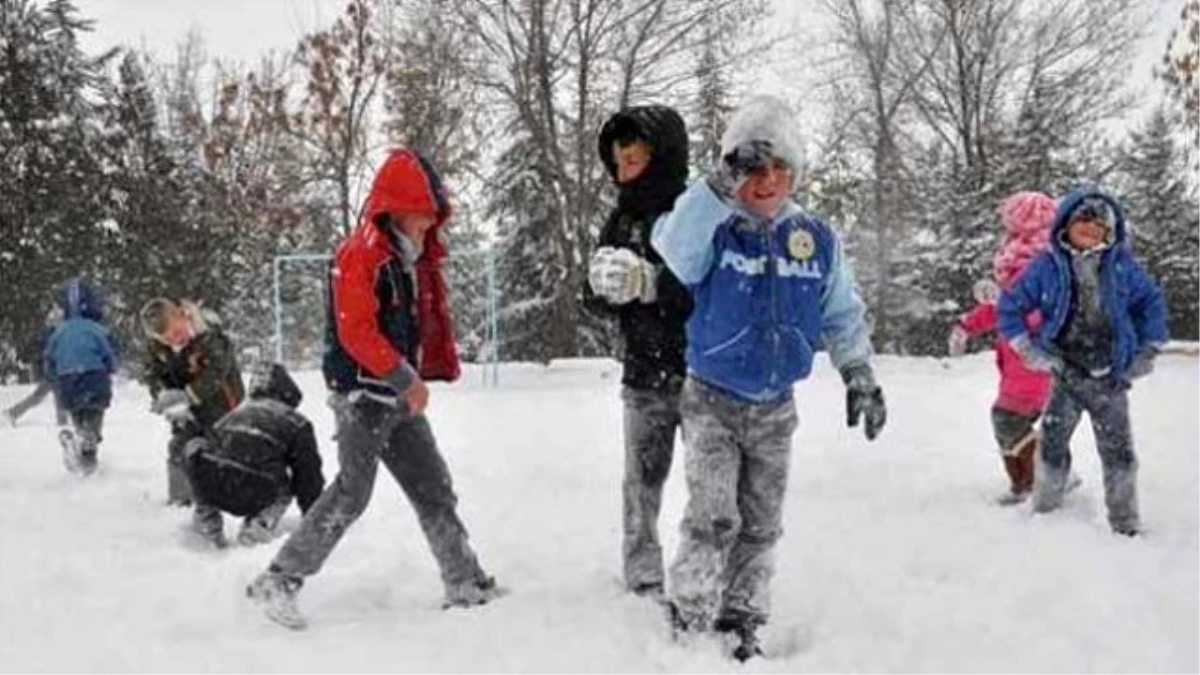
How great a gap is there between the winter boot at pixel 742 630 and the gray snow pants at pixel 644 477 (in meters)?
0.73

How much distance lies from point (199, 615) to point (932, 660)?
101 inches

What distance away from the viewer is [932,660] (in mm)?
3861

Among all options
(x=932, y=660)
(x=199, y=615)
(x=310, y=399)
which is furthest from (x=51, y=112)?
(x=932, y=660)

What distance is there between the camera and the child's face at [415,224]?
460 cm

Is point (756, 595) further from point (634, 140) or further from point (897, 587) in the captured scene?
point (634, 140)

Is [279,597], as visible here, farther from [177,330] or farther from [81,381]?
[81,381]

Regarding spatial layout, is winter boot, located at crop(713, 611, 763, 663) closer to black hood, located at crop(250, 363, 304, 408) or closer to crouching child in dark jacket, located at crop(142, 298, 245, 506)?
black hood, located at crop(250, 363, 304, 408)

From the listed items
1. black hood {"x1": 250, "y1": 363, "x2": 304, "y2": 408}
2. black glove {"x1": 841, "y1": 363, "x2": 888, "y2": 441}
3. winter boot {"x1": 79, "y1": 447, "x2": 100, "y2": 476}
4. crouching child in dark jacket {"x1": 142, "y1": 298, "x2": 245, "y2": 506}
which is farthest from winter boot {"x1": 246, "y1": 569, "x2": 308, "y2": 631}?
winter boot {"x1": 79, "y1": 447, "x2": 100, "y2": 476}

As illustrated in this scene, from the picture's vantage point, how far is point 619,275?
4.10m

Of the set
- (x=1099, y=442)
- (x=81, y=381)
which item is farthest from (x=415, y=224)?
(x=81, y=381)

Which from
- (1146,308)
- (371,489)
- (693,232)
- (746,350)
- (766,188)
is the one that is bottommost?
(371,489)

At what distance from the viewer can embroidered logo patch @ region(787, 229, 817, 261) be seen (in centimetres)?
402

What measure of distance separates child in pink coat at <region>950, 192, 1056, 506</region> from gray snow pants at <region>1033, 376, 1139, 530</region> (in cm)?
46

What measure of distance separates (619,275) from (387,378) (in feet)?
2.99
